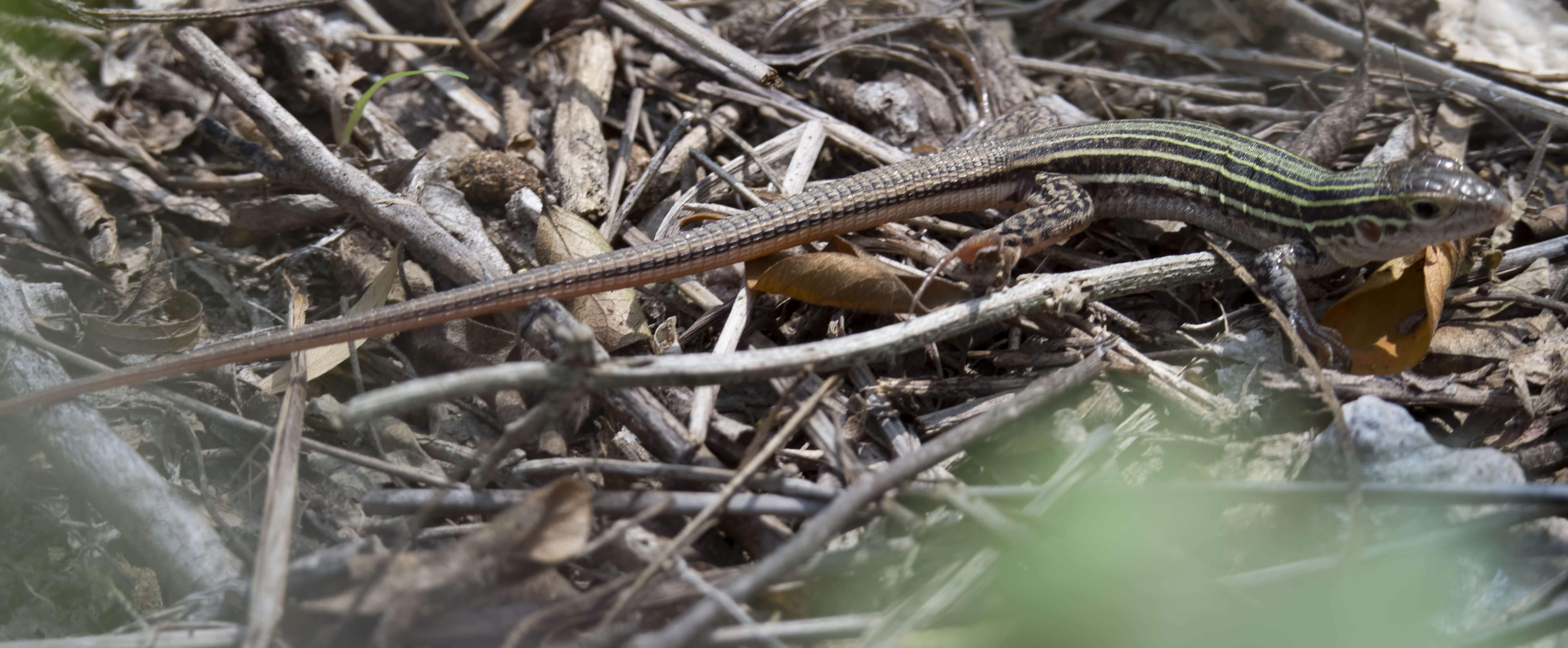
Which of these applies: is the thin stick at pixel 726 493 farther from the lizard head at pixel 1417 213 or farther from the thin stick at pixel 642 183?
the lizard head at pixel 1417 213

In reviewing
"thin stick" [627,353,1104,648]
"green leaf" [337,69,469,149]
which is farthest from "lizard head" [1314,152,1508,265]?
"green leaf" [337,69,469,149]

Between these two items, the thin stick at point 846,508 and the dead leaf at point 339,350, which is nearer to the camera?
the thin stick at point 846,508

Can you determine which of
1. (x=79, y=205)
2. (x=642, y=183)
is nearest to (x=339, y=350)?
(x=642, y=183)

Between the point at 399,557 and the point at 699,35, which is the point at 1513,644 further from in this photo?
the point at 699,35

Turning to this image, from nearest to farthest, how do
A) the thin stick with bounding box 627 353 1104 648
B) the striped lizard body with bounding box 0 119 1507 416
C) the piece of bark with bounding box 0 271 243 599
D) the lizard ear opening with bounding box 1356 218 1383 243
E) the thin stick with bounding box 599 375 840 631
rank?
1. the thin stick with bounding box 627 353 1104 648
2. the thin stick with bounding box 599 375 840 631
3. the piece of bark with bounding box 0 271 243 599
4. the striped lizard body with bounding box 0 119 1507 416
5. the lizard ear opening with bounding box 1356 218 1383 243

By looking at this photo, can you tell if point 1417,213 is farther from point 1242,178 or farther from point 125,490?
point 125,490

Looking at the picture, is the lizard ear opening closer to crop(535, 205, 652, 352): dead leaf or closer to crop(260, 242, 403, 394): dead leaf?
crop(535, 205, 652, 352): dead leaf

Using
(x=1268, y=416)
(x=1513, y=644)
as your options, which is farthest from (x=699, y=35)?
(x=1513, y=644)

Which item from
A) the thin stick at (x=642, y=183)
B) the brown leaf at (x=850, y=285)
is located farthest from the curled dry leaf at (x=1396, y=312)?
the thin stick at (x=642, y=183)
